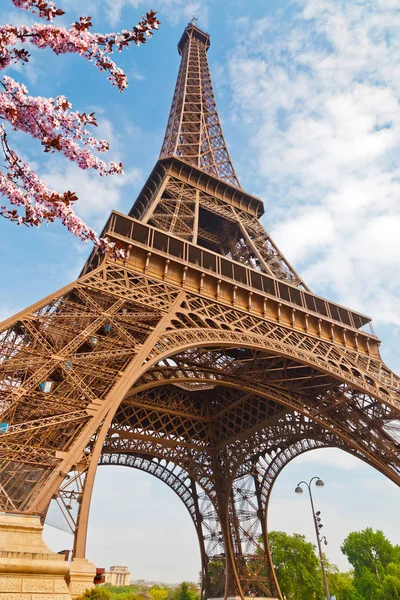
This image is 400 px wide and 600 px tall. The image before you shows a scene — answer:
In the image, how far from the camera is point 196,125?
1499 inches

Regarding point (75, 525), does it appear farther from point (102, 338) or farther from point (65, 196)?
point (65, 196)

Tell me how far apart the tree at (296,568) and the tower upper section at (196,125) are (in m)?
35.8

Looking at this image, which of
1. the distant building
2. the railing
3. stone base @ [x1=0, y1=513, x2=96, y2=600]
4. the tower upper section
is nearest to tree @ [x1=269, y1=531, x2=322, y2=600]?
the railing

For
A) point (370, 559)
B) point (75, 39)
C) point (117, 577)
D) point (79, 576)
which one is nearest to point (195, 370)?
point (79, 576)

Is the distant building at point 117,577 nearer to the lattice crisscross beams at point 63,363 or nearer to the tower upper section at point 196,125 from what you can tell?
the tower upper section at point 196,125

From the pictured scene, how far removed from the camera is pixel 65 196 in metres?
5.65

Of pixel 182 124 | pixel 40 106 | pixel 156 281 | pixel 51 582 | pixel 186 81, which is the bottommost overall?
pixel 51 582

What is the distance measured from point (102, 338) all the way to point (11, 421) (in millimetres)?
3974

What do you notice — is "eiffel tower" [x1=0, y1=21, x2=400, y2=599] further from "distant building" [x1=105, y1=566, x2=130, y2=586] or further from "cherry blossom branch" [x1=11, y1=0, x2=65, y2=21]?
"distant building" [x1=105, y1=566, x2=130, y2=586]

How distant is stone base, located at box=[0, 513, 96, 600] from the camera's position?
21.1ft

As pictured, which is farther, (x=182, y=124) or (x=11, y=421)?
(x=182, y=124)

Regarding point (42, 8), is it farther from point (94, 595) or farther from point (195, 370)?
point (195, 370)

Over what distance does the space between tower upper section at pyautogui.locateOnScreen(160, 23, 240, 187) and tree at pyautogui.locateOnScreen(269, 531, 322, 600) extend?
35.8 meters

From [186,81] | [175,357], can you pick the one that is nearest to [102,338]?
[175,357]
